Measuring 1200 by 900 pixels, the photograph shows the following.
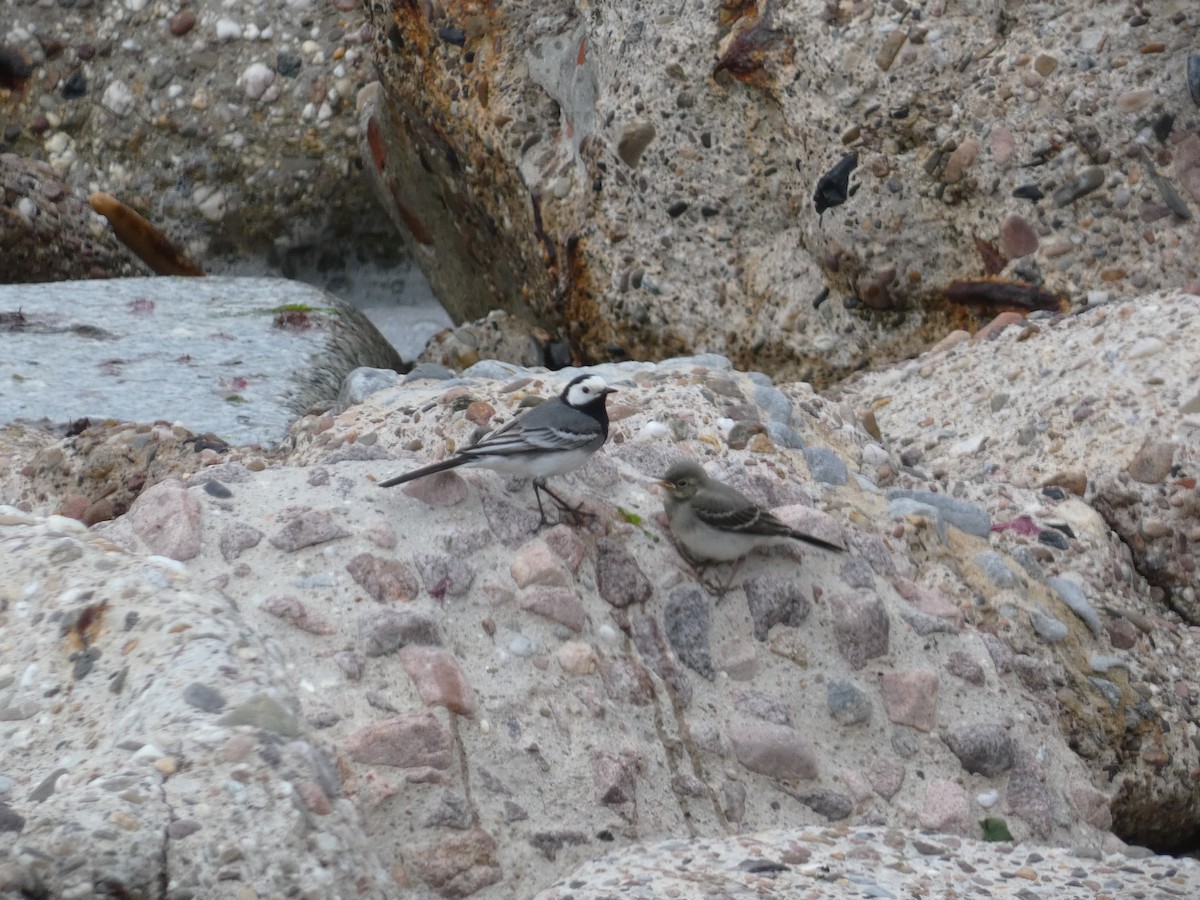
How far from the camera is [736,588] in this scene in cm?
408

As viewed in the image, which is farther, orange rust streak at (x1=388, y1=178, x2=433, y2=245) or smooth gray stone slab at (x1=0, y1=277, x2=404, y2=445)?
→ orange rust streak at (x1=388, y1=178, x2=433, y2=245)

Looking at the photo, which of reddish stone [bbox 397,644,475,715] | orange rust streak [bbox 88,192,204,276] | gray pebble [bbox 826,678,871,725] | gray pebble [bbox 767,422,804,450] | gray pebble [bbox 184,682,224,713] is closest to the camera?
gray pebble [bbox 184,682,224,713]

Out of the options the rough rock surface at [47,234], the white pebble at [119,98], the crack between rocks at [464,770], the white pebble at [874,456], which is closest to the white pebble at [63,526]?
the crack between rocks at [464,770]

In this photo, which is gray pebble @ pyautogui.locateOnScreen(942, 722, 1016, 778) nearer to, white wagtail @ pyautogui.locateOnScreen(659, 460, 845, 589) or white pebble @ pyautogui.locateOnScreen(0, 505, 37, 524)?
white wagtail @ pyautogui.locateOnScreen(659, 460, 845, 589)

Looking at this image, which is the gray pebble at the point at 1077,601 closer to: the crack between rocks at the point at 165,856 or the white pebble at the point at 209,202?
the crack between rocks at the point at 165,856

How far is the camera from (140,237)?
884 cm

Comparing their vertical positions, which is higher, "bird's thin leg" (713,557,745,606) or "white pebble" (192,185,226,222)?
"white pebble" (192,185,226,222)

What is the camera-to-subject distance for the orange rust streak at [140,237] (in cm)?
879

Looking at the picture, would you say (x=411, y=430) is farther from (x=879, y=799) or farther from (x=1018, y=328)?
(x=1018, y=328)

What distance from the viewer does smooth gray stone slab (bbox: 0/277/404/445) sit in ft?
17.6

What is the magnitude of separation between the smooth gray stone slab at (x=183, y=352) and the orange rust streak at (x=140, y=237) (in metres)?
1.42

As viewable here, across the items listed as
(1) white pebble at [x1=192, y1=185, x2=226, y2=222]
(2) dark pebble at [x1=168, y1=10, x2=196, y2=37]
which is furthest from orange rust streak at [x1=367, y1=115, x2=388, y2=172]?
(2) dark pebble at [x1=168, y1=10, x2=196, y2=37]

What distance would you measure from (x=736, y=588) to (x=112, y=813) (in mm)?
1960

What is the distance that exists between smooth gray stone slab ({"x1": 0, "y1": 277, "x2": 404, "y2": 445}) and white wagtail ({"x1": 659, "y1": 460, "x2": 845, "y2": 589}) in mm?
1637
